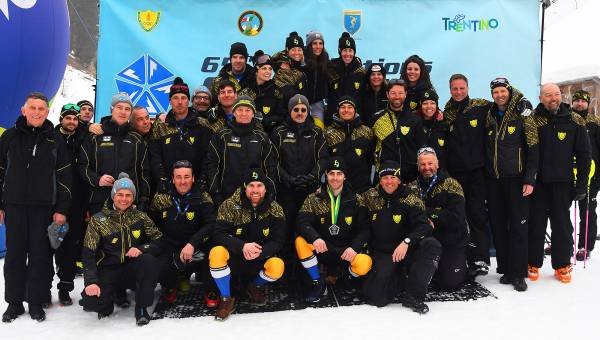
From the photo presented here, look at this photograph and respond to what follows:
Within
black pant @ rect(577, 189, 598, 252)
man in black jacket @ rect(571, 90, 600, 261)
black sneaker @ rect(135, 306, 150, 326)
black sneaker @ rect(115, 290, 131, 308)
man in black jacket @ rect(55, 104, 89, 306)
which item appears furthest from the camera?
black pant @ rect(577, 189, 598, 252)

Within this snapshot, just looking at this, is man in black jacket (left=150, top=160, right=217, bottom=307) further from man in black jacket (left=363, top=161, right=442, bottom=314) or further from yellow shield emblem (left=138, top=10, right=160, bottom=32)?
yellow shield emblem (left=138, top=10, right=160, bottom=32)

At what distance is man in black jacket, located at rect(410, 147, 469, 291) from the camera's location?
4.27m

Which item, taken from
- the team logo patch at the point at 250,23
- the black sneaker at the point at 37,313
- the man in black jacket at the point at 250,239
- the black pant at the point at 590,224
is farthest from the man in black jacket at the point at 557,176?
the black sneaker at the point at 37,313

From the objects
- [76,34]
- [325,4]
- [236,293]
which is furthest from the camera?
[76,34]

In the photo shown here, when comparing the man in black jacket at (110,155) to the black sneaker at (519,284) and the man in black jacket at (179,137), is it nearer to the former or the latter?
the man in black jacket at (179,137)

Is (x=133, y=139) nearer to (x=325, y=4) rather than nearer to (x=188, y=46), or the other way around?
(x=188, y=46)

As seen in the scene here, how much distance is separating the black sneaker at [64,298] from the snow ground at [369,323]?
0.22 ft

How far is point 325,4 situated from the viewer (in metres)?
5.82

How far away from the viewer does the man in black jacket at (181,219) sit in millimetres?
4066

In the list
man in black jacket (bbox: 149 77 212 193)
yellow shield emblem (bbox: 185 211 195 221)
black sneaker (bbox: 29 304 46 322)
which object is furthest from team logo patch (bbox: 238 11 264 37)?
black sneaker (bbox: 29 304 46 322)

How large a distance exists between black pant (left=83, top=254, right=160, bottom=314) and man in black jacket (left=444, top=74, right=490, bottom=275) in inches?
115

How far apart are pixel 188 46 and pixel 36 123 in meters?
2.43

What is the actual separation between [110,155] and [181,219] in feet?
2.64

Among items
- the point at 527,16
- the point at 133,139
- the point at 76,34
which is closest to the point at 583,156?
the point at 527,16
